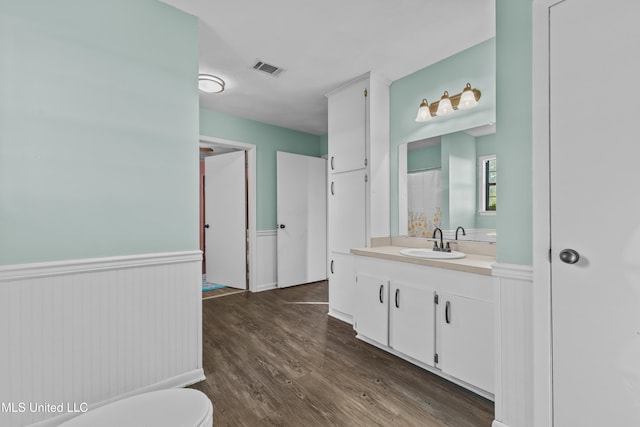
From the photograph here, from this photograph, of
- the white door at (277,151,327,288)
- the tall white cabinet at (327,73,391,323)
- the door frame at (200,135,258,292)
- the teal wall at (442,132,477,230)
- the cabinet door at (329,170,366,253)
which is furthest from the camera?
the white door at (277,151,327,288)

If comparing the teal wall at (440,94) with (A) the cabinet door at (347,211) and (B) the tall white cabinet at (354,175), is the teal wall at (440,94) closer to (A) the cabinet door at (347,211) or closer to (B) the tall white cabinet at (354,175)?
(B) the tall white cabinet at (354,175)

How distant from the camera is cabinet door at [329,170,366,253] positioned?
9.63 feet

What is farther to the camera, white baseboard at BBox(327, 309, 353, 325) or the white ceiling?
white baseboard at BBox(327, 309, 353, 325)

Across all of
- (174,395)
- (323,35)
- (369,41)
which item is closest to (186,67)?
(323,35)

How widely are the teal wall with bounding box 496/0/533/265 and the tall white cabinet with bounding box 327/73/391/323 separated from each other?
1.39m

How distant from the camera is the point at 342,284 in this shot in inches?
122

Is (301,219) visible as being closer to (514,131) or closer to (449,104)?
(449,104)

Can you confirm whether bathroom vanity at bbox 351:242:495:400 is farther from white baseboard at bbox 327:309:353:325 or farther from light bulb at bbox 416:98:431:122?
light bulb at bbox 416:98:431:122

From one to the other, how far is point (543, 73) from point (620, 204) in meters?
0.64

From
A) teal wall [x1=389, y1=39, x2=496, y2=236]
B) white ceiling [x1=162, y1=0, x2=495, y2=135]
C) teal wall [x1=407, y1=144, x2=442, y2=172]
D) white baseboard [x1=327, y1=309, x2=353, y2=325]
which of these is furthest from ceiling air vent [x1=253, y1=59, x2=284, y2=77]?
white baseboard [x1=327, y1=309, x2=353, y2=325]

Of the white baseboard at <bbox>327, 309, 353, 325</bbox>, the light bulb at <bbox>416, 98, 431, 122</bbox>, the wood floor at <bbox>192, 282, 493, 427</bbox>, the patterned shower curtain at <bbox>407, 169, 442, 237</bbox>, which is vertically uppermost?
the light bulb at <bbox>416, 98, 431, 122</bbox>

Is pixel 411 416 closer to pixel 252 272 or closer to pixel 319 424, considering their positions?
pixel 319 424

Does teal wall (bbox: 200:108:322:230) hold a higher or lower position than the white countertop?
higher

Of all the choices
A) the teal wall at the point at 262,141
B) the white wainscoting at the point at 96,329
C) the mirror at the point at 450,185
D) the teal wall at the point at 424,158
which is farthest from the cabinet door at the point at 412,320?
the teal wall at the point at 262,141
